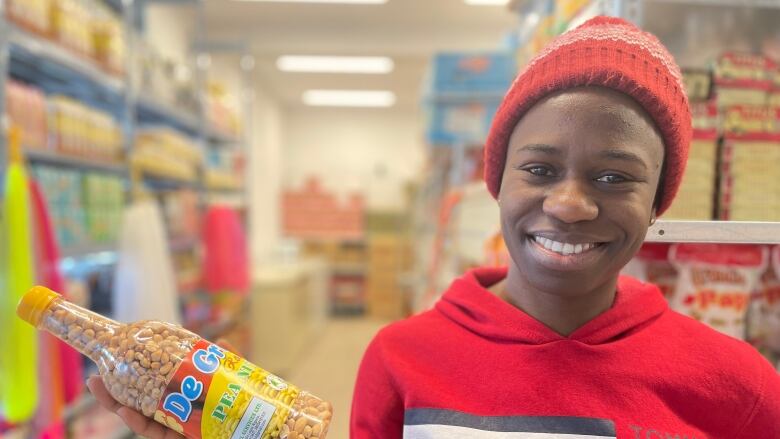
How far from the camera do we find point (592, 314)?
0.92 metres

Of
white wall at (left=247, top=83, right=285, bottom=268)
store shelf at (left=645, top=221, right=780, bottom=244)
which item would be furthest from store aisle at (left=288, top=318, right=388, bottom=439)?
store shelf at (left=645, top=221, right=780, bottom=244)

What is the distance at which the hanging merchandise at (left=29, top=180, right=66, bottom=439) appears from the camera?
2.01 m

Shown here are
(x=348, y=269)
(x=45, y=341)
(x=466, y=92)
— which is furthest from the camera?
(x=348, y=269)

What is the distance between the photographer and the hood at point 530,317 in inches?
34.9

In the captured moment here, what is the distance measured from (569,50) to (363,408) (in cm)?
68

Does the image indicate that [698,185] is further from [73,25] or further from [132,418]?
[73,25]

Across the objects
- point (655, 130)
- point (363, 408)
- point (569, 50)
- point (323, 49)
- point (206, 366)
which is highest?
point (323, 49)

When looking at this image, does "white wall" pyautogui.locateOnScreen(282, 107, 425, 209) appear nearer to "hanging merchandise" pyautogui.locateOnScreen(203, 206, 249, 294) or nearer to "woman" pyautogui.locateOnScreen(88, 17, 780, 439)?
"hanging merchandise" pyautogui.locateOnScreen(203, 206, 249, 294)

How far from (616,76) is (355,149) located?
993cm

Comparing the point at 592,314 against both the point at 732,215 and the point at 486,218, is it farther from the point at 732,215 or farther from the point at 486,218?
the point at 486,218

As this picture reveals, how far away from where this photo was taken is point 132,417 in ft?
2.62

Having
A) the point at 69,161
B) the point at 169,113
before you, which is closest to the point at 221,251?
the point at 169,113

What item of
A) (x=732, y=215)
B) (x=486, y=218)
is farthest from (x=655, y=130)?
(x=486, y=218)

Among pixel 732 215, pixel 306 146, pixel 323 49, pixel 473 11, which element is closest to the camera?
pixel 732 215
